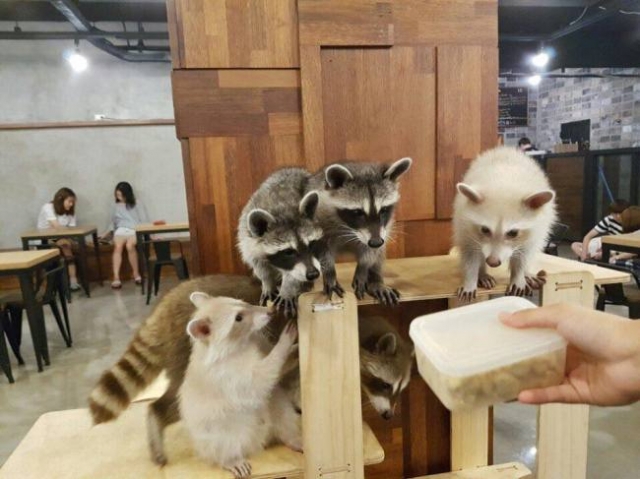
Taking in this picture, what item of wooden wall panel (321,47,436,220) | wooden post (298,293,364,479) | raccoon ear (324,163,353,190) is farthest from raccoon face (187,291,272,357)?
wooden wall panel (321,47,436,220)

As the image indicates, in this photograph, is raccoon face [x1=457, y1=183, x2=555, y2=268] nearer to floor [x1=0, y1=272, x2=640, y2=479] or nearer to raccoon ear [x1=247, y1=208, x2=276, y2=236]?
raccoon ear [x1=247, y1=208, x2=276, y2=236]

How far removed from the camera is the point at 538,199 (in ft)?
4.54

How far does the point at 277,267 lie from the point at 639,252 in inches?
150

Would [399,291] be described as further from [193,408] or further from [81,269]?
[81,269]

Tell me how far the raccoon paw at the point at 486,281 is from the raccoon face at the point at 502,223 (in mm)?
88

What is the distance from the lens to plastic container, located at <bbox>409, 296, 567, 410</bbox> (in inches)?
36.4

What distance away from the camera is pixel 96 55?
7598mm

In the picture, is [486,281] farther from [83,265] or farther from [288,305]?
[83,265]

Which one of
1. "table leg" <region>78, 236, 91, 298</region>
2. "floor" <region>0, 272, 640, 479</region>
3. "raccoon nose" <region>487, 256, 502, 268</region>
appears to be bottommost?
"floor" <region>0, 272, 640, 479</region>

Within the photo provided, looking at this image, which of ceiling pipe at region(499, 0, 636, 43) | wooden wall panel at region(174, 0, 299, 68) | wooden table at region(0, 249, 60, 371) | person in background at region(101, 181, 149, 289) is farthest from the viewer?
person in background at region(101, 181, 149, 289)

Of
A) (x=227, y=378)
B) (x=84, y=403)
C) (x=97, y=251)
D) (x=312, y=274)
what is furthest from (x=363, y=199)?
(x=97, y=251)

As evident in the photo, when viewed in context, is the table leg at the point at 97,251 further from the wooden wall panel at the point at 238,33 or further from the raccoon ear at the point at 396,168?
the raccoon ear at the point at 396,168

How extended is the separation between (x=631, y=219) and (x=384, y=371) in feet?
14.7

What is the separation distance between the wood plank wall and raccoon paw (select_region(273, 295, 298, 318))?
1.83ft
